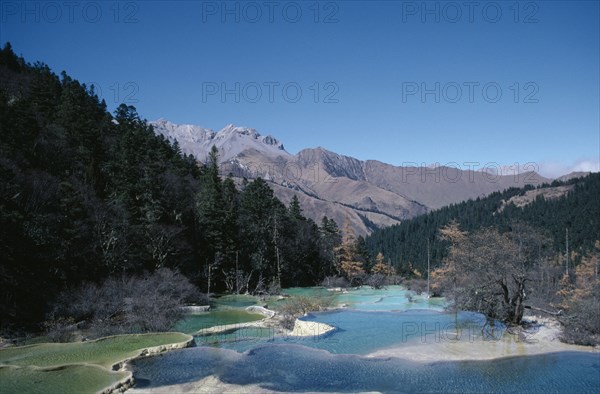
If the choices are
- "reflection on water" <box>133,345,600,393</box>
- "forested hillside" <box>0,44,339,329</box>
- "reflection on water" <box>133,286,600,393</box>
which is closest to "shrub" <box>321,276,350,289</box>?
"forested hillside" <box>0,44,339,329</box>

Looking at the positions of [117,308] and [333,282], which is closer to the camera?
[117,308]

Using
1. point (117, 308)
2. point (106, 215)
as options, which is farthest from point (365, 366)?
point (106, 215)

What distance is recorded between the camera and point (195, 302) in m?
34.1

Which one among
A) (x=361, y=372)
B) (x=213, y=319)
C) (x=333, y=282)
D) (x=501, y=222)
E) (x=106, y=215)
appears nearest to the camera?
(x=361, y=372)

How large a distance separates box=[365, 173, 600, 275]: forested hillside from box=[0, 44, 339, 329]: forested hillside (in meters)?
27.2

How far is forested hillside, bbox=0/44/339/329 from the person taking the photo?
81.1 ft

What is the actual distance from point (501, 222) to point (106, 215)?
84.8 meters

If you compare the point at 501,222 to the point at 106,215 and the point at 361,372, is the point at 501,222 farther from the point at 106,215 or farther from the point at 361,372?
the point at 361,372

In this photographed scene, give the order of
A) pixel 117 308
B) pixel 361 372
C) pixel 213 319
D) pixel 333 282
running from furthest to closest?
pixel 333 282, pixel 213 319, pixel 117 308, pixel 361 372

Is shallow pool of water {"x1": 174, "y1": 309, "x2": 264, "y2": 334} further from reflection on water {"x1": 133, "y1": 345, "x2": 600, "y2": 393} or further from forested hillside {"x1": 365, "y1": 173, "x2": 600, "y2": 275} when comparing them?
forested hillside {"x1": 365, "y1": 173, "x2": 600, "y2": 275}

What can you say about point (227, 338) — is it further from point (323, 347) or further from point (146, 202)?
point (146, 202)

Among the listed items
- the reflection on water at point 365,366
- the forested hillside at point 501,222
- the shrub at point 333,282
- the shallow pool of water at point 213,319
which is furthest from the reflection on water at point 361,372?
the shrub at point 333,282

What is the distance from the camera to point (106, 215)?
33281 millimetres

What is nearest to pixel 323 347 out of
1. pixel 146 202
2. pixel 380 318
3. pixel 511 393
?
pixel 511 393
